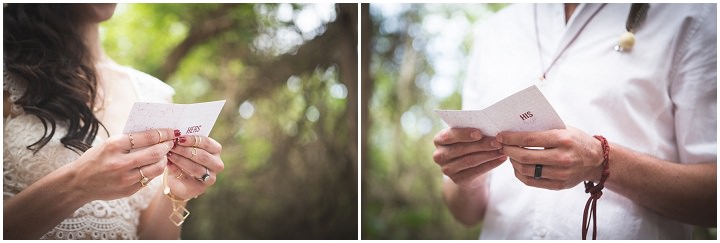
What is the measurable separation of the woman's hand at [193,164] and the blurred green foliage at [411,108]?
42.6 inches

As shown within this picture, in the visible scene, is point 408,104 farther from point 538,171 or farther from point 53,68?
point 53,68

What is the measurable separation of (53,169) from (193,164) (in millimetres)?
350

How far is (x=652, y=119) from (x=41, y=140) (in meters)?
1.48

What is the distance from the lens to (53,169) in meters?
1.29

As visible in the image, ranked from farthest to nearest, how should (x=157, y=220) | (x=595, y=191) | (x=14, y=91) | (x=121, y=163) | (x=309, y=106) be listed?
(x=309, y=106) < (x=157, y=220) < (x=14, y=91) < (x=595, y=191) < (x=121, y=163)

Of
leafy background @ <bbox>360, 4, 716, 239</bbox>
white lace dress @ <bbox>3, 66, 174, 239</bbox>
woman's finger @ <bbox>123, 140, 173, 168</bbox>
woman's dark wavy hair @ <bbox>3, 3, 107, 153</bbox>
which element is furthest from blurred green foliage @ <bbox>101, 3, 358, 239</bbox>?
woman's finger @ <bbox>123, 140, 173, 168</bbox>

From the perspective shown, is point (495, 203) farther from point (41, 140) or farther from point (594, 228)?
point (41, 140)

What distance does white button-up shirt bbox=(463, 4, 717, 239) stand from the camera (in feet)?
4.32

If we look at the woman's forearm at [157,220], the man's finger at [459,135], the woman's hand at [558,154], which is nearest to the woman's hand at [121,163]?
the woman's forearm at [157,220]

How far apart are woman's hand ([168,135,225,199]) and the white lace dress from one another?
0.12 meters

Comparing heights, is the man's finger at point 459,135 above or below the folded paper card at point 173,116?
below

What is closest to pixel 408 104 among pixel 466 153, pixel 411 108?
pixel 411 108

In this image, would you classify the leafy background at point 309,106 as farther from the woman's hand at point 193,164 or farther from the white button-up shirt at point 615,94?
the woman's hand at point 193,164

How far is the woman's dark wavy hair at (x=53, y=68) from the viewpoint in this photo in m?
1.32
